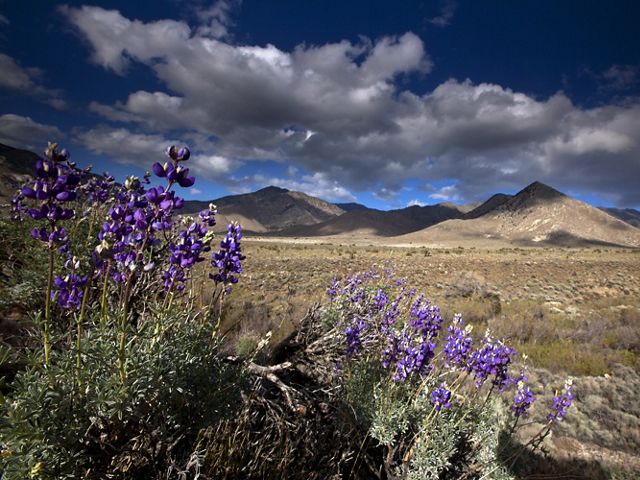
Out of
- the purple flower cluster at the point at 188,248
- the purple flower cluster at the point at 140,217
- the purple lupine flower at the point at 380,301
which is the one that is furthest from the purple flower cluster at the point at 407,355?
the purple flower cluster at the point at 140,217

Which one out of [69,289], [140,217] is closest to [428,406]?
[140,217]

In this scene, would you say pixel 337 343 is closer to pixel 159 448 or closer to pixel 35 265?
pixel 159 448

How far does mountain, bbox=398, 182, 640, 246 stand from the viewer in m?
124

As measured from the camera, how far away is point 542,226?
435 ft

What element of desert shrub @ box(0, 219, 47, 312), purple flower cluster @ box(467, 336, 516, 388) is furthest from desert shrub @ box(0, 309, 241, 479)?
desert shrub @ box(0, 219, 47, 312)

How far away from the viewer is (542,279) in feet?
67.3

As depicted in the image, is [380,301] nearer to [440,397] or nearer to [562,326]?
[440,397]

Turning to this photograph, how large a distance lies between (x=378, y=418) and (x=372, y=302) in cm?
215

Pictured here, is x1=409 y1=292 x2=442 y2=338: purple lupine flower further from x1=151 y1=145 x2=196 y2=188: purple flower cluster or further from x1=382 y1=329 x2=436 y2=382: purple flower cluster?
x1=151 y1=145 x2=196 y2=188: purple flower cluster

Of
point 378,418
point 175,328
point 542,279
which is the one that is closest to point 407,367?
point 378,418

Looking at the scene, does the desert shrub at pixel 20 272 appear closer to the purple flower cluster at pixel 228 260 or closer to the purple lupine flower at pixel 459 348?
the purple flower cluster at pixel 228 260

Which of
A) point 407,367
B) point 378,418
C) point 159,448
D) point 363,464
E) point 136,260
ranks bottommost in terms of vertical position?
point 363,464

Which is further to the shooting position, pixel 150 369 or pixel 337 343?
pixel 337 343

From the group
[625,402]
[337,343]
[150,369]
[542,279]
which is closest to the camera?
[150,369]
